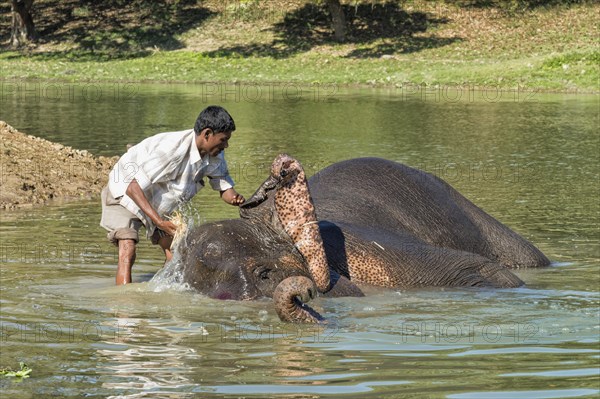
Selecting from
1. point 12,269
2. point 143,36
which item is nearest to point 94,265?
point 12,269

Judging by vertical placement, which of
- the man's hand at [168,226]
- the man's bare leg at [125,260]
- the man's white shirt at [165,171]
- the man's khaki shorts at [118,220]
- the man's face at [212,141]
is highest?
the man's face at [212,141]

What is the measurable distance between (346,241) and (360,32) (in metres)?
33.6

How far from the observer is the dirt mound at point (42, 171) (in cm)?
1373

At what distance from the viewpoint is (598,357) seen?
6.50 meters

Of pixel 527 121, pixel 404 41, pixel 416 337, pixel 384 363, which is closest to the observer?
pixel 384 363

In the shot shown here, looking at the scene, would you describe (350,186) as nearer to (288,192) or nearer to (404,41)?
(288,192)

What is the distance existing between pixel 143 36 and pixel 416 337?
120ft

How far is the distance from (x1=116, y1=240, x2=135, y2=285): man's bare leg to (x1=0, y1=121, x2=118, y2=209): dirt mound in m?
4.71

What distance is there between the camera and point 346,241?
833cm

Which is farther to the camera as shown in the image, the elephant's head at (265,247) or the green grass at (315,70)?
the green grass at (315,70)

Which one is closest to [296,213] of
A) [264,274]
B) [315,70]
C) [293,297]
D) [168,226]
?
[264,274]

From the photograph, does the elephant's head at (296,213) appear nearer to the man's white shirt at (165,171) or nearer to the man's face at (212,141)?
the man's face at (212,141)

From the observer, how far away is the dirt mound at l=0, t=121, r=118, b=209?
45.0 ft

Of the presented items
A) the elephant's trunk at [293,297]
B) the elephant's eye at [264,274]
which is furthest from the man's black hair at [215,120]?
the elephant's trunk at [293,297]
